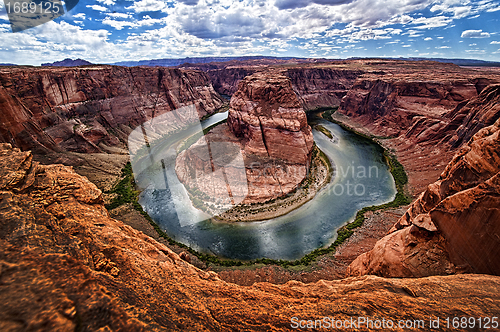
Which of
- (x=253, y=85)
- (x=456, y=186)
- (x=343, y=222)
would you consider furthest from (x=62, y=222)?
(x=253, y=85)

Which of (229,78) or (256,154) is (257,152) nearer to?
(256,154)

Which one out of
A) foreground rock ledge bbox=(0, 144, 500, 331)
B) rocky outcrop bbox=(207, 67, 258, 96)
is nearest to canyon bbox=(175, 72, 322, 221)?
foreground rock ledge bbox=(0, 144, 500, 331)

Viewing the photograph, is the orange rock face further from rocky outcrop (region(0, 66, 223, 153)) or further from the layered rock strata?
rocky outcrop (region(0, 66, 223, 153))

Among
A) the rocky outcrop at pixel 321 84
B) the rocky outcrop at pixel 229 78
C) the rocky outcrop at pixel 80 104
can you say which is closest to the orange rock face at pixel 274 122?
the rocky outcrop at pixel 80 104

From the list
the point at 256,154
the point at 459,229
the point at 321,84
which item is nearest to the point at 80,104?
the point at 256,154

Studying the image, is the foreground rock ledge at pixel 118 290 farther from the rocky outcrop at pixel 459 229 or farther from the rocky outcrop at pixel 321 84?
the rocky outcrop at pixel 321 84

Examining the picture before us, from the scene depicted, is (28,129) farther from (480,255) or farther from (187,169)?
(480,255)
